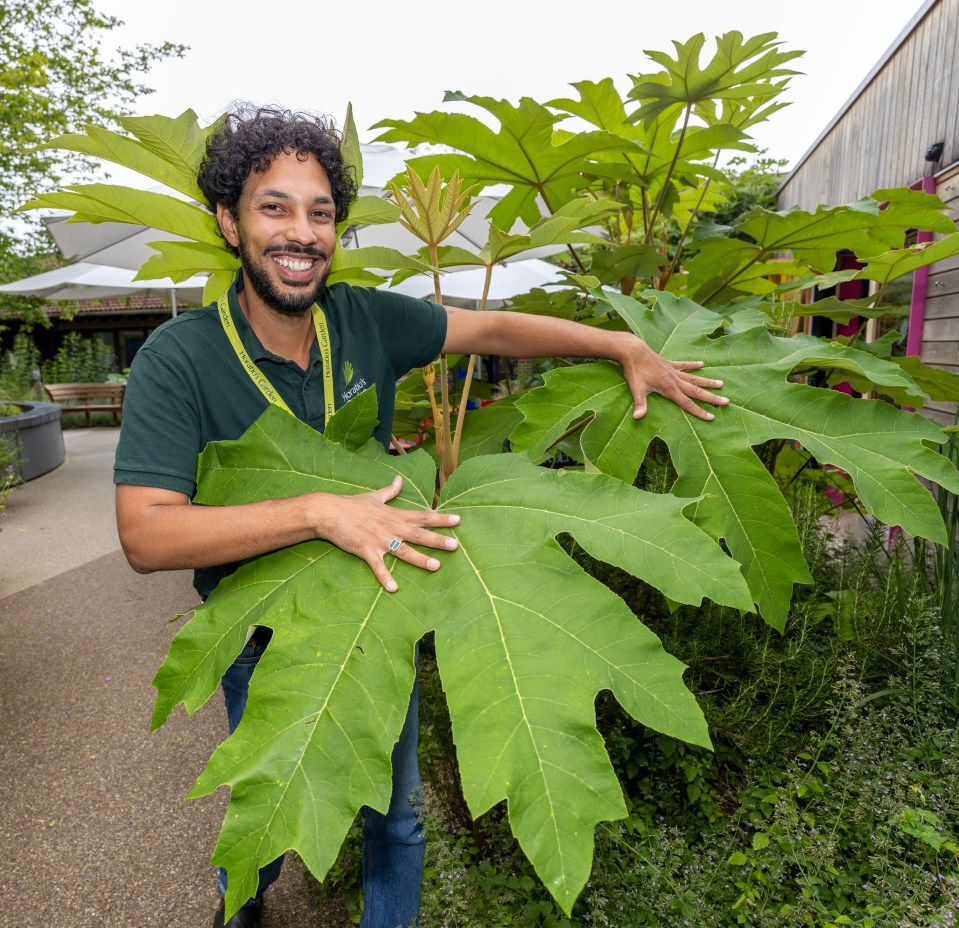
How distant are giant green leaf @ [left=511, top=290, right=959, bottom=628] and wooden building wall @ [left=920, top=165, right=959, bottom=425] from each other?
3.32 metres

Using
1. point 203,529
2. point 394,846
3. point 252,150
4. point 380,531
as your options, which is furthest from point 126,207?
point 394,846

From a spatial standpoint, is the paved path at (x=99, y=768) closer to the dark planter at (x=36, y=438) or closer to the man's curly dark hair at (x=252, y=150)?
the man's curly dark hair at (x=252, y=150)

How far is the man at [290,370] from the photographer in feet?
3.95

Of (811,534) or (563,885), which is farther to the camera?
(811,534)

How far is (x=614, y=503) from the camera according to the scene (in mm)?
1188

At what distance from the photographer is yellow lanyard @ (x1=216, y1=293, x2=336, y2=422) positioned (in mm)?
1529

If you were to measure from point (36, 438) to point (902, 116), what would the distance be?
10306mm

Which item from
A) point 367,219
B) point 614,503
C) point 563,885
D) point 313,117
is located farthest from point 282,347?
point 563,885

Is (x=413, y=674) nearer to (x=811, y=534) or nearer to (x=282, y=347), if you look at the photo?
(x=282, y=347)

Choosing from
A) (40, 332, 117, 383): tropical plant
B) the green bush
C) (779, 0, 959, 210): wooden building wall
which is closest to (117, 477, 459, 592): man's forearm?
(779, 0, 959, 210): wooden building wall

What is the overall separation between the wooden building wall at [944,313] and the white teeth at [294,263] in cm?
392

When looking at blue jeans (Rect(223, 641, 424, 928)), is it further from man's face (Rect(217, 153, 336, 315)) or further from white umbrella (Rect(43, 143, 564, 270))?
white umbrella (Rect(43, 143, 564, 270))

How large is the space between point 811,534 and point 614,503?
1.54 m

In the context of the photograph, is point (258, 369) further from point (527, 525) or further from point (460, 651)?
point (460, 651)
